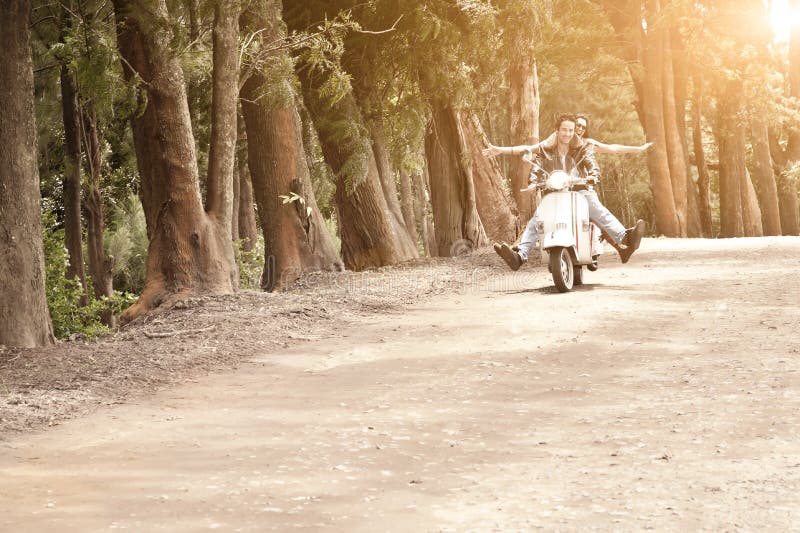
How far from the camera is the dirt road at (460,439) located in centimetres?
480

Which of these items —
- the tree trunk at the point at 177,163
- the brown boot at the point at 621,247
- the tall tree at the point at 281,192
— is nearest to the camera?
the tree trunk at the point at 177,163

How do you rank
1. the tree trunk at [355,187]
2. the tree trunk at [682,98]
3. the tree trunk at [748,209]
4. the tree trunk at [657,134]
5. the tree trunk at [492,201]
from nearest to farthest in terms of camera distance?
the tree trunk at [355,187], the tree trunk at [492,201], the tree trunk at [657,134], the tree trunk at [682,98], the tree trunk at [748,209]

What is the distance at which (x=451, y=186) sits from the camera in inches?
820

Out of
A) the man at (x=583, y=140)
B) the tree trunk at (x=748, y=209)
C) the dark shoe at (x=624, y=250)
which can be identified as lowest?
the dark shoe at (x=624, y=250)

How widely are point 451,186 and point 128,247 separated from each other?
38.9ft

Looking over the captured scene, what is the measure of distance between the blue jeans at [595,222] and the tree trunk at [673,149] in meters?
13.6

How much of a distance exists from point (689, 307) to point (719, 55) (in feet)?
73.1

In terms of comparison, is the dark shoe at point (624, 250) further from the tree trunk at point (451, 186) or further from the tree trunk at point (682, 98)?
the tree trunk at point (682, 98)

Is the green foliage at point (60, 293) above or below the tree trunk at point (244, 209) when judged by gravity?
below

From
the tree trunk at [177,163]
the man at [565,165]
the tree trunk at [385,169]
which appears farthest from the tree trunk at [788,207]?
the tree trunk at [177,163]

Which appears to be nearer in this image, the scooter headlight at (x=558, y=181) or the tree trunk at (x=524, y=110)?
the scooter headlight at (x=558, y=181)

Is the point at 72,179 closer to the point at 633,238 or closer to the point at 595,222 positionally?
the point at 595,222

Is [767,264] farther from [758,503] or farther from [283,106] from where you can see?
[758,503]

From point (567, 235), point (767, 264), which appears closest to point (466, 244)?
point (767, 264)
